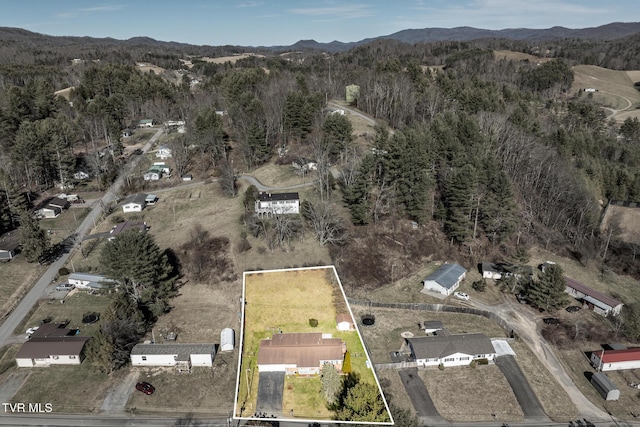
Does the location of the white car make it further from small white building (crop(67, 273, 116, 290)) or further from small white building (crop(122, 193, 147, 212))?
small white building (crop(122, 193, 147, 212))

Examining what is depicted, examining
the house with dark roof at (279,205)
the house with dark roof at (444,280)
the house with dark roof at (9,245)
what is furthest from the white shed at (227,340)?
the house with dark roof at (9,245)

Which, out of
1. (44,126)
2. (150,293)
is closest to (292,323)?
(150,293)

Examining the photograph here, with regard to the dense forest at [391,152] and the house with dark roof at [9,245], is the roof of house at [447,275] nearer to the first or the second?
the dense forest at [391,152]

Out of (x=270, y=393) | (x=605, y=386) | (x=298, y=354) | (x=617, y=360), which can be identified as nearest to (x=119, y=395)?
(x=270, y=393)

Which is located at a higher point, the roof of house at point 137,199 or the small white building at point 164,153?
the small white building at point 164,153

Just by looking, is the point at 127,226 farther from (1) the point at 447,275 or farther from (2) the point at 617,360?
(2) the point at 617,360

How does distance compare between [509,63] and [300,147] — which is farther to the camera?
[509,63]

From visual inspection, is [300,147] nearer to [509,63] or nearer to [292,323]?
[292,323]
